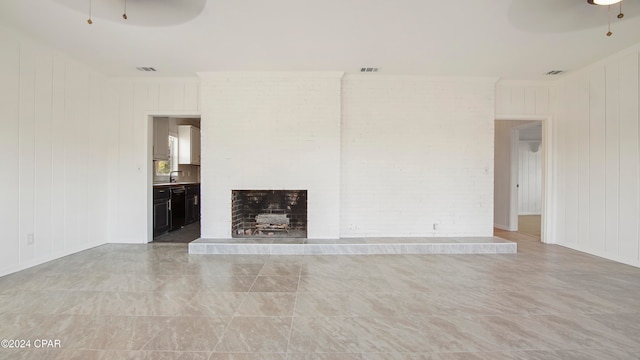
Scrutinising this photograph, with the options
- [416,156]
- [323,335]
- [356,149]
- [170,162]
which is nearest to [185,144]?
[170,162]

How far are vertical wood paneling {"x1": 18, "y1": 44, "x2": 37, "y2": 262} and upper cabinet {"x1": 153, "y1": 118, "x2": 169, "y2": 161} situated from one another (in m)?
2.00

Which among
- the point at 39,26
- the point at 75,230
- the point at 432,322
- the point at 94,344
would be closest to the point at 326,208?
the point at 432,322

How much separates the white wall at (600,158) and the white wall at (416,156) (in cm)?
121

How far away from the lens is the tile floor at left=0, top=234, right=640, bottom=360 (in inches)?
71.9

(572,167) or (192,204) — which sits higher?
(572,167)

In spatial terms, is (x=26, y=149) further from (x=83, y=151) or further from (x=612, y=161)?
(x=612, y=161)

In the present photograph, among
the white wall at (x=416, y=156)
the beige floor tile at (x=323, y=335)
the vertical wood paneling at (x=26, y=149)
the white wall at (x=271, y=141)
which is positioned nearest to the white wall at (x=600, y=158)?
the white wall at (x=416, y=156)

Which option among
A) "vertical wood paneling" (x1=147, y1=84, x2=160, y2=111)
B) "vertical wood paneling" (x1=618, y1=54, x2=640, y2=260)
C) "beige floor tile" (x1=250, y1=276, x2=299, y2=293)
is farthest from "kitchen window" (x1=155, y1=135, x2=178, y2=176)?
"vertical wood paneling" (x1=618, y1=54, x2=640, y2=260)

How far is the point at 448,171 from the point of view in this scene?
468 centimetres

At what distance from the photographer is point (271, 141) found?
177 inches

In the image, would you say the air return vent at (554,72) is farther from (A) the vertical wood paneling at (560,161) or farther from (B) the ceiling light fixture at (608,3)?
(B) the ceiling light fixture at (608,3)

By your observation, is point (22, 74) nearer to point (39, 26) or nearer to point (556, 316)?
point (39, 26)

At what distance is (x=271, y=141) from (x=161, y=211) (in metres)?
2.60

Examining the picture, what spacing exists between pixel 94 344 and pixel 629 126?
241 inches
